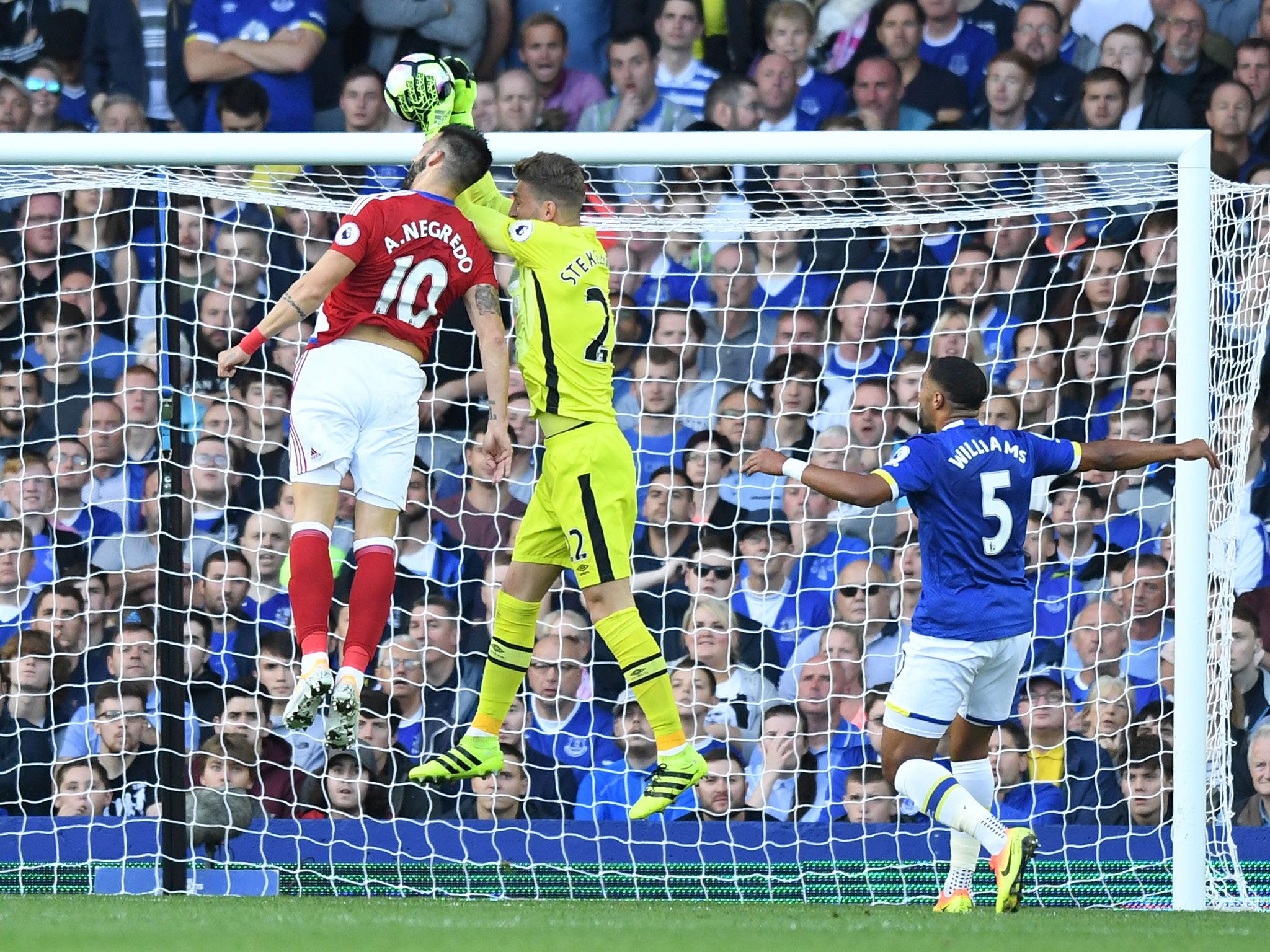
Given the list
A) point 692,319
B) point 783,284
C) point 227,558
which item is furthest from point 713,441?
point 227,558

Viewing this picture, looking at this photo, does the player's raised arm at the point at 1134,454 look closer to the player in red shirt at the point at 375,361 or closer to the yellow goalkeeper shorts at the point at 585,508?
the yellow goalkeeper shorts at the point at 585,508

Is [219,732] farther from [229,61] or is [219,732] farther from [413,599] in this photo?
[229,61]

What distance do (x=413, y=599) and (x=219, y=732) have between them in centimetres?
103

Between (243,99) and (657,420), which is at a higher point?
(243,99)

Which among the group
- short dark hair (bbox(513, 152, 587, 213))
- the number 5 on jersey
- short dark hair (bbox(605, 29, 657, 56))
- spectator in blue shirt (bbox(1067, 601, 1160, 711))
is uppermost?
short dark hair (bbox(605, 29, 657, 56))

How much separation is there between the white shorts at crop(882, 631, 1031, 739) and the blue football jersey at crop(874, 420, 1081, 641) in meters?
0.04

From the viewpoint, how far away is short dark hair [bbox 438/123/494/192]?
516cm

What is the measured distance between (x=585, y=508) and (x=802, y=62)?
378 centimetres

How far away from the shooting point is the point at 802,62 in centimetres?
818

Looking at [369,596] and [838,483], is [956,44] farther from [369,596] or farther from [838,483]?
[369,596]

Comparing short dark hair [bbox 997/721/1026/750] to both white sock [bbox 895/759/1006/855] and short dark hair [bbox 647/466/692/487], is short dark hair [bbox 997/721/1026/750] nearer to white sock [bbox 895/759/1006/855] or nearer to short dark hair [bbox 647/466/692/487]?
short dark hair [bbox 647/466/692/487]

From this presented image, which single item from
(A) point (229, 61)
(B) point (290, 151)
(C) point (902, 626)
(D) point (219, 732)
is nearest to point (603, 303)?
(B) point (290, 151)

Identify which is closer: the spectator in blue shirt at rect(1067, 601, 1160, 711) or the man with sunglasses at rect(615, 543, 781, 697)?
the spectator in blue shirt at rect(1067, 601, 1160, 711)

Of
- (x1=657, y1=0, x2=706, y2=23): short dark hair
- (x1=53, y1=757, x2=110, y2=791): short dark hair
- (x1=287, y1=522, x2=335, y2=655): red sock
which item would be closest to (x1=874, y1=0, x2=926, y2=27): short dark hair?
(x1=657, y1=0, x2=706, y2=23): short dark hair
